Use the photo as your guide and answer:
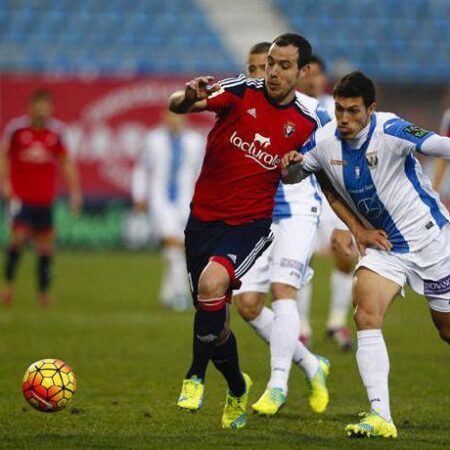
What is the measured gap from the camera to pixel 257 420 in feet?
25.6

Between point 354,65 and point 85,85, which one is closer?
point 85,85

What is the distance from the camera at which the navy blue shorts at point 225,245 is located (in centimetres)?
721

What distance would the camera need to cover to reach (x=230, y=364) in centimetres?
746

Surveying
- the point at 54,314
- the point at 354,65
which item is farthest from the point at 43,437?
the point at 354,65

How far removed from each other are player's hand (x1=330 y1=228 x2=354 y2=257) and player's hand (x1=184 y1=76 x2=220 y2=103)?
173 cm

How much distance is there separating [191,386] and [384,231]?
57.9 inches

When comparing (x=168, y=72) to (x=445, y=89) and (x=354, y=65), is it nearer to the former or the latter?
(x=354, y=65)

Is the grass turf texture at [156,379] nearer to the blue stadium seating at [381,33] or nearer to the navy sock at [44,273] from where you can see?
the navy sock at [44,273]

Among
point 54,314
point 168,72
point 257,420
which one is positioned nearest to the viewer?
point 257,420

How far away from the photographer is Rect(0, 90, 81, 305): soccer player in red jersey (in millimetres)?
15578

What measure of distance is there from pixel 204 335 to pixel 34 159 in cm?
944

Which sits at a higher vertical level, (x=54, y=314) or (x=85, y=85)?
(x=85, y=85)

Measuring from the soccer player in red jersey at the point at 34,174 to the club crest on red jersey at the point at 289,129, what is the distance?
27.7ft

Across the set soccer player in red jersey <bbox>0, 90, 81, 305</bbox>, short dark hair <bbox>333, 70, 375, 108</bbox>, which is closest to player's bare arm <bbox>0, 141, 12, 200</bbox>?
soccer player in red jersey <bbox>0, 90, 81, 305</bbox>
